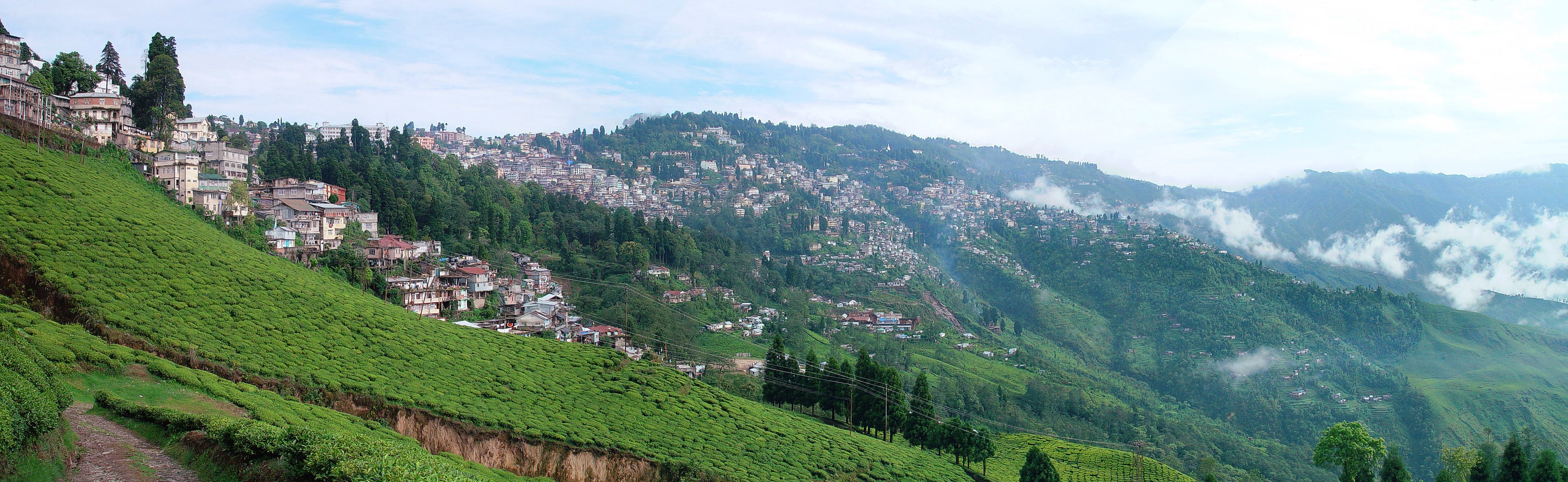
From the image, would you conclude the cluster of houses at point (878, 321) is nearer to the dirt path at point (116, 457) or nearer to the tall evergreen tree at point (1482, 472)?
the tall evergreen tree at point (1482, 472)

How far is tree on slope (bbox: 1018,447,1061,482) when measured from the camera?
95.8 ft

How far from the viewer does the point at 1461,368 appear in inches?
2726

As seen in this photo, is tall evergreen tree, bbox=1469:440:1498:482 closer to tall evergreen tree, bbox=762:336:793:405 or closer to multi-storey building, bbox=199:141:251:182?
tall evergreen tree, bbox=762:336:793:405

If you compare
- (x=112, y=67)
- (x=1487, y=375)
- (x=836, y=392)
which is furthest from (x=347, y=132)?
(x=1487, y=375)

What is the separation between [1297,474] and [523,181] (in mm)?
89091

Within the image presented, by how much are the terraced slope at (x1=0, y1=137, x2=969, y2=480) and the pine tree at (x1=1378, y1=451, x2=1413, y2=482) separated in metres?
17.1

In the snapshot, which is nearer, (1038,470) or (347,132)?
(1038,470)

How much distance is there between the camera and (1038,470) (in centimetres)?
2920

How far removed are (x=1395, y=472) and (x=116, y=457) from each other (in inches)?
1442

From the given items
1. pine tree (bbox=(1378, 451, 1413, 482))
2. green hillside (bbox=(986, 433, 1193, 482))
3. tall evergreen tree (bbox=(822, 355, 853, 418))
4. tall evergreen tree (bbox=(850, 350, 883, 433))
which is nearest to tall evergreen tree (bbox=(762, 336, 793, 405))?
tall evergreen tree (bbox=(822, 355, 853, 418))

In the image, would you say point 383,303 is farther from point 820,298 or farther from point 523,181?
point 523,181

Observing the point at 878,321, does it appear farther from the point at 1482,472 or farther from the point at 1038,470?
the point at 1482,472

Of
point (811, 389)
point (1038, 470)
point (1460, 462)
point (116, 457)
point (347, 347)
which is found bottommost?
point (1038, 470)

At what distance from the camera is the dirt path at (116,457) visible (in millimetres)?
10000
